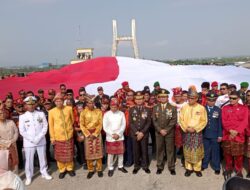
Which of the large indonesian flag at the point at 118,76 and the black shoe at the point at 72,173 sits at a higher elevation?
the large indonesian flag at the point at 118,76

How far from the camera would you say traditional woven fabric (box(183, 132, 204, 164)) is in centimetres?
435

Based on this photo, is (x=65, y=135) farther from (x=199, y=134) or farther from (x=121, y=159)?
(x=199, y=134)

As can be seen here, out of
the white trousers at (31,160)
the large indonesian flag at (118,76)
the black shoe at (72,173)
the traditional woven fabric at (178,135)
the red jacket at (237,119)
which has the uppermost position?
the large indonesian flag at (118,76)

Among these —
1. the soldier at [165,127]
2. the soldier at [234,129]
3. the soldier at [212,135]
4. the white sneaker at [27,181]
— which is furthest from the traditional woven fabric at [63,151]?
the soldier at [234,129]

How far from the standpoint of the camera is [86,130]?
4500 millimetres

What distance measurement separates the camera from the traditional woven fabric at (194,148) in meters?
4.35

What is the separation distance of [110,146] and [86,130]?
1.44 feet

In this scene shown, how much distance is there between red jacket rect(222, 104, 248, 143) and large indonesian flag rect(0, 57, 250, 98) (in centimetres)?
405

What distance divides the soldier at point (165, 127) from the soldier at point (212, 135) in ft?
1.59

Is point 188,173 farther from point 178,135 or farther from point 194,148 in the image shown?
point 178,135

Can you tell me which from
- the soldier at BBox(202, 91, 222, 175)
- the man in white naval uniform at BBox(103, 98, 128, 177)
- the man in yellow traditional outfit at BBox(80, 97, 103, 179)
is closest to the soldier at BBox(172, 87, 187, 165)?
the soldier at BBox(202, 91, 222, 175)

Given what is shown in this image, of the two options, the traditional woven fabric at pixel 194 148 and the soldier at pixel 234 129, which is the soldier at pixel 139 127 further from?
the soldier at pixel 234 129

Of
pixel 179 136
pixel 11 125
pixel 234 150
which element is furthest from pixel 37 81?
pixel 234 150

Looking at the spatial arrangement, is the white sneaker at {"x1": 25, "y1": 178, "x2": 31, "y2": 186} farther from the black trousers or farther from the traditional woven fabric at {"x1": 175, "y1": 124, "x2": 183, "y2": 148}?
the traditional woven fabric at {"x1": 175, "y1": 124, "x2": 183, "y2": 148}
